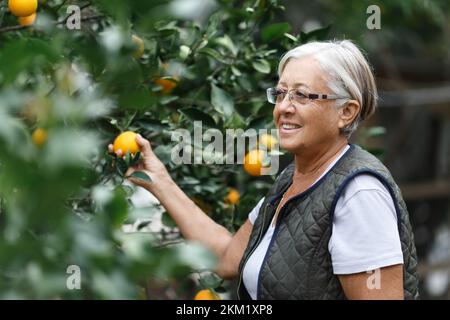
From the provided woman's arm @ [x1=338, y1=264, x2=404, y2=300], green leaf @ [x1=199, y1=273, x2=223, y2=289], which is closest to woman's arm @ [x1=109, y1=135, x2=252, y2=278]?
green leaf @ [x1=199, y1=273, x2=223, y2=289]

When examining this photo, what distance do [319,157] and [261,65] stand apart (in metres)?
0.53

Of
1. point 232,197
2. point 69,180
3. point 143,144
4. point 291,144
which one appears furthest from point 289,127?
point 69,180

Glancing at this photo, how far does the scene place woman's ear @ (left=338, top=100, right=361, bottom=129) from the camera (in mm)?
1819

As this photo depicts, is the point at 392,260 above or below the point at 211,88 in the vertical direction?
below

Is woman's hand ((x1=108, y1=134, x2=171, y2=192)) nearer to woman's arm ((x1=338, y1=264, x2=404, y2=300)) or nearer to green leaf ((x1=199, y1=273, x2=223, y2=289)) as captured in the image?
green leaf ((x1=199, y1=273, x2=223, y2=289))

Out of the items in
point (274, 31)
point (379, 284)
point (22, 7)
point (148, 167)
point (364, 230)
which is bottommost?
point (379, 284)

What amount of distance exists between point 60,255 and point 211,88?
4.81 ft

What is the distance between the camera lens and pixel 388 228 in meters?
1.63

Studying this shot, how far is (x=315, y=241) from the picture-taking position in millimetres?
1698

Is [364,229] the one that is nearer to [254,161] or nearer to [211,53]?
[254,161]

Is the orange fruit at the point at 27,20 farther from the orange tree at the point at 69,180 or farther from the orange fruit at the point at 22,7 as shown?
the orange tree at the point at 69,180

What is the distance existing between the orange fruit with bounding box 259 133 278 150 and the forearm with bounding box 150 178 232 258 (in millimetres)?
267
